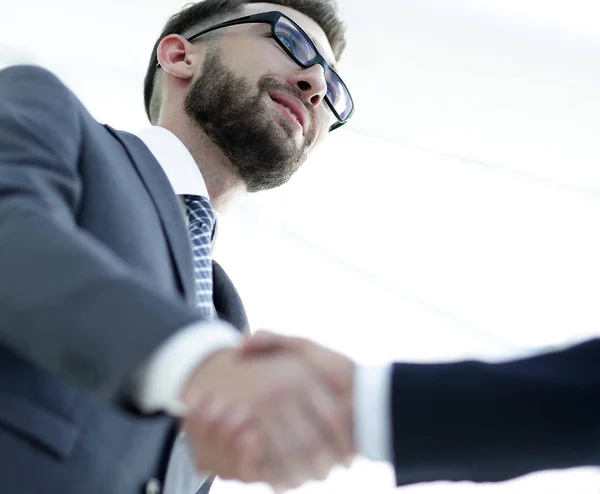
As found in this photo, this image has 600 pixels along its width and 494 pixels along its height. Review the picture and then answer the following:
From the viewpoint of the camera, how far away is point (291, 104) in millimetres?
1841

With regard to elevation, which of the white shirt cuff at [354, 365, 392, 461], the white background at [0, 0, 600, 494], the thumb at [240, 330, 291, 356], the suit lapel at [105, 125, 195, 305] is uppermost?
the thumb at [240, 330, 291, 356]

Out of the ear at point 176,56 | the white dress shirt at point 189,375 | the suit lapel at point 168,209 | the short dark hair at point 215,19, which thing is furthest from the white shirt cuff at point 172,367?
the short dark hair at point 215,19

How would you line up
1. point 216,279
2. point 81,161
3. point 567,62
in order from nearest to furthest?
point 81,161
point 216,279
point 567,62

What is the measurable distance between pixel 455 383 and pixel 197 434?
0.78ft

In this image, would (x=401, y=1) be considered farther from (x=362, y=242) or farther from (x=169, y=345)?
(x=169, y=345)

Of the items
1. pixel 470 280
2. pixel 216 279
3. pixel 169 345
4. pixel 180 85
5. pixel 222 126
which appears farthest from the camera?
pixel 470 280

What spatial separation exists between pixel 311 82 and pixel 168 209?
80 centimetres

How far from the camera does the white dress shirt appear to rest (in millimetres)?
675

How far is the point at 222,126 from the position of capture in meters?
1.80

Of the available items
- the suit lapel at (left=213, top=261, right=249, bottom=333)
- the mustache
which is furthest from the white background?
the suit lapel at (left=213, top=261, right=249, bottom=333)

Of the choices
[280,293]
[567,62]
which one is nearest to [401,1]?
[567,62]

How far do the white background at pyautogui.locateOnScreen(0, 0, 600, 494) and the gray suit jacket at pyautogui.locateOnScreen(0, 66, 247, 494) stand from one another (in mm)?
1672

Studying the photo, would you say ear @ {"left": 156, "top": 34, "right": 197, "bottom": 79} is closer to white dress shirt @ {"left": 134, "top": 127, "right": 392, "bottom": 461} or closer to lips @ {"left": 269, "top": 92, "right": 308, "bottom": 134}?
lips @ {"left": 269, "top": 92, "right": 308, "bottom": 134}

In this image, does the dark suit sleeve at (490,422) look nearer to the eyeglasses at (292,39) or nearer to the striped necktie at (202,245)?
the striped necktie at (202,245)
